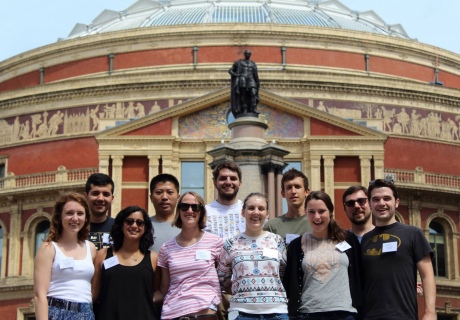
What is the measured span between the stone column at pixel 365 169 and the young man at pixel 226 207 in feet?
81.3

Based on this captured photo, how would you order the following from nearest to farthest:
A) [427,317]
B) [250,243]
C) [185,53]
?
[427,317] → [250,243] → [185,53]

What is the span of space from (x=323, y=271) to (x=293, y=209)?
144cm

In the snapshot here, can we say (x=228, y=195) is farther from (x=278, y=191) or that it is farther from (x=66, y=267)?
(x=278, y=191)

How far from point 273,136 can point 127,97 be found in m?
7.29

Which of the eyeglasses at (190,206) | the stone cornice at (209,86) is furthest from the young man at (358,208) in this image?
the stone cornice at (209,86)

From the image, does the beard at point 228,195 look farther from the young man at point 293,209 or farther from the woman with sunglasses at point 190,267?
the woman with sunglasses at point 190,267

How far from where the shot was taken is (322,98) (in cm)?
3903

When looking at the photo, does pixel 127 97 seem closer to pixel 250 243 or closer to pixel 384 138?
pixel 384 138

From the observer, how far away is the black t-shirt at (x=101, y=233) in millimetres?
9539

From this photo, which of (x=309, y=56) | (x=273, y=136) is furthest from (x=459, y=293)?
(x=309, y=56)

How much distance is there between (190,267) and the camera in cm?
896

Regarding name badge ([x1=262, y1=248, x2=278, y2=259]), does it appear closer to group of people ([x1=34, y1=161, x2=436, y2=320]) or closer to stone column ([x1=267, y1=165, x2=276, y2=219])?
group of people ([x1=34, y1=161, x2=436, y2=320])

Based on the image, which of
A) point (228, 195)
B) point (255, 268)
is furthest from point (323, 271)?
point (228, 195)

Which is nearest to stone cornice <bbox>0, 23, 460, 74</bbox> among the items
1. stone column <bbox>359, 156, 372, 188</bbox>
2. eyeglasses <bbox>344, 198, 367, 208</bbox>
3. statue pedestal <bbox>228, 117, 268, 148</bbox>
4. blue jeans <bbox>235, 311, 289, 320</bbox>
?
stone column <bbox>359, 156, 372, 188</bbox>
